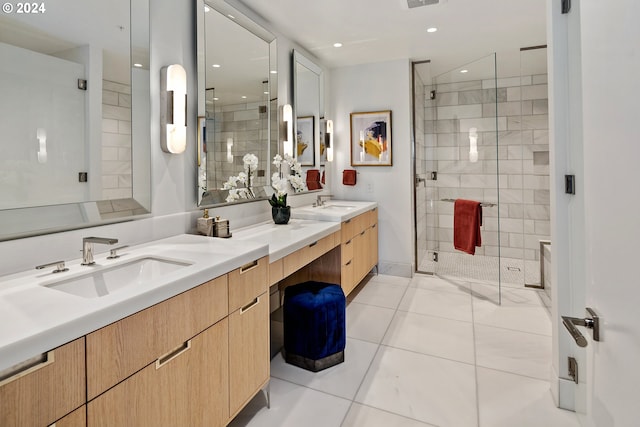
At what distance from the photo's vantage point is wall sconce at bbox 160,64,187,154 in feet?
5.91

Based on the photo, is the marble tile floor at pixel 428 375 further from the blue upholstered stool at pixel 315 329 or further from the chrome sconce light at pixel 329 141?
the chrome sconce light at pixel 329 141

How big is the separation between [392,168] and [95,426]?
3503mm

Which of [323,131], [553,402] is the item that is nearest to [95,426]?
[553,402]

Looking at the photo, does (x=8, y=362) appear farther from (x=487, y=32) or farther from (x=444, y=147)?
(x=444, y=147)

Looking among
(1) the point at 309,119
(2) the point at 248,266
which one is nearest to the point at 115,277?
(2) the point at 248,266

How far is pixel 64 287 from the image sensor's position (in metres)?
1.21

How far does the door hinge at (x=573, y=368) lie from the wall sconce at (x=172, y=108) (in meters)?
2.35

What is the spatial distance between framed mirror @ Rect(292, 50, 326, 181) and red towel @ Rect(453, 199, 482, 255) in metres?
1.60

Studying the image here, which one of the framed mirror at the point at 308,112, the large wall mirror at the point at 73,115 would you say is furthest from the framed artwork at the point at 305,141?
the large wall mirror at the point at 73,115

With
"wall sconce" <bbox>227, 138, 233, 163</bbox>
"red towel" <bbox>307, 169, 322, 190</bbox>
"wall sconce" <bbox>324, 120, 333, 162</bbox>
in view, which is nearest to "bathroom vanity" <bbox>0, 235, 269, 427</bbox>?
"wall sconce" <bbox>227, 138, 233, 163</bbox>

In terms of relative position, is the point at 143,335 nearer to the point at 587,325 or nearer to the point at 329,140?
the point at 587,325

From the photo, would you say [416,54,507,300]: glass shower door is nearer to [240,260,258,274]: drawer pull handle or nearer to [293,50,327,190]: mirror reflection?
[293,50,327,190]: mirror reflection

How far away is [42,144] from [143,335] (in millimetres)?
900

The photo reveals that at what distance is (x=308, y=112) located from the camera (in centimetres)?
346
